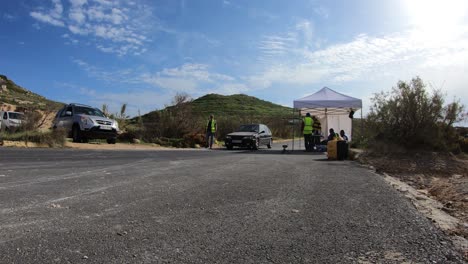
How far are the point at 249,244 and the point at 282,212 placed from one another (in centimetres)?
133

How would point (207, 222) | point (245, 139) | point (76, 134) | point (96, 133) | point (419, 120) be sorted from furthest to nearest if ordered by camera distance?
point (245, 139), point (76, 134), point (96, 133), point (419, 120), point (207, 222)

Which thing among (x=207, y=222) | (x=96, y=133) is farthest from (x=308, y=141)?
(x=207, y=222)

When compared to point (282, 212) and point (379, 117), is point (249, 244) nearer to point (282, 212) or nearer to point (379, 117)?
point (282, 212)

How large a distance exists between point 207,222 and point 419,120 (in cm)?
1069

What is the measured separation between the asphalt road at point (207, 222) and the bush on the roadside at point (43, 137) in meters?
8.57

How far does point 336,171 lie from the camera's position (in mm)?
9422

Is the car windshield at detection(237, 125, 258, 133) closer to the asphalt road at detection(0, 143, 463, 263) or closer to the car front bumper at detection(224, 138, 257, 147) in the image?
the car front bumper at detection(224, 138, 257, 147)

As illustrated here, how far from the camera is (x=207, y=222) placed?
4.34 m

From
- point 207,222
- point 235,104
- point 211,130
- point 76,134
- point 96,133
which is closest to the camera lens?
point 207,222

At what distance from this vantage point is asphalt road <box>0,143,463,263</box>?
3326mm

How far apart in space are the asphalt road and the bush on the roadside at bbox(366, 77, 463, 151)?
6234 millimetres

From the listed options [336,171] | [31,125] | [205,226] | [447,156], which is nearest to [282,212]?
[205,226]

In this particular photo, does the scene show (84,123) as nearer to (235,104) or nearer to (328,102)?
(328,102)

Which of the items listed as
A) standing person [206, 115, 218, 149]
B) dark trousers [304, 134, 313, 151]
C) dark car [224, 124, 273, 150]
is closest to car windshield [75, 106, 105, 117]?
standing person [206, 115, 218, 149]
